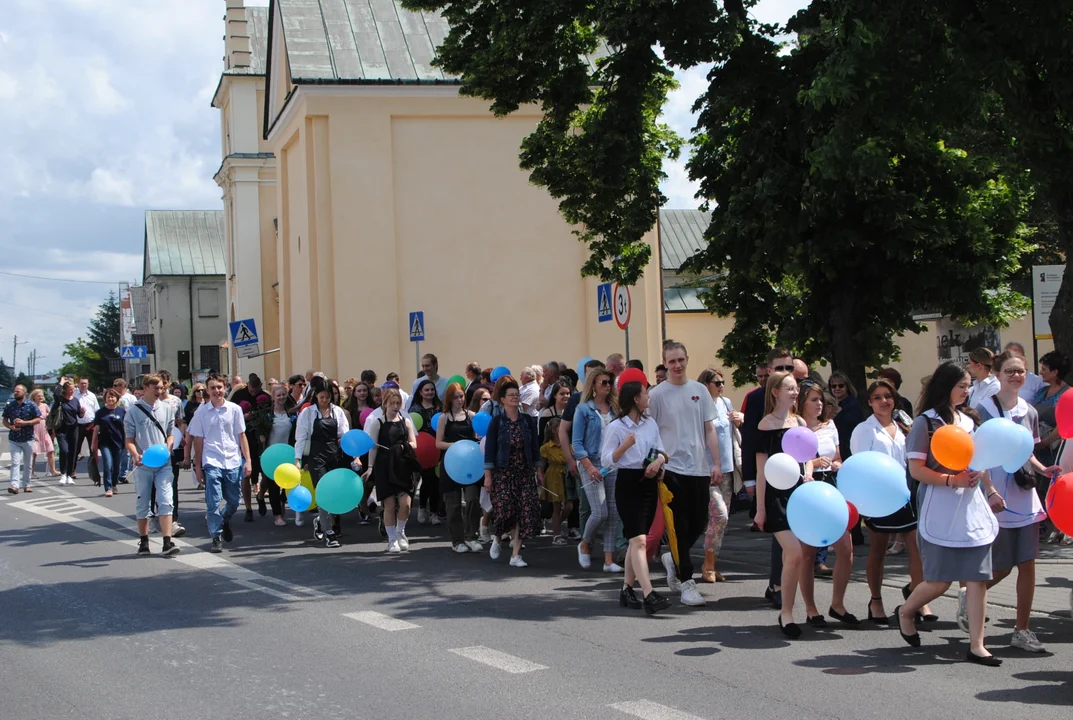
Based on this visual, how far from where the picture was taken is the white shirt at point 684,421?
31.1 feet

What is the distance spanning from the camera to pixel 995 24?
10.8m

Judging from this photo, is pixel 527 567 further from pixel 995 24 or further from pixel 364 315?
pixel 364 315

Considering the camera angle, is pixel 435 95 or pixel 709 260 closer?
pixel 709 260

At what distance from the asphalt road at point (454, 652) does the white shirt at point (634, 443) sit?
1086 mm

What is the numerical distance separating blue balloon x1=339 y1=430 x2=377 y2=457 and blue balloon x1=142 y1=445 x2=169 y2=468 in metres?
1.85

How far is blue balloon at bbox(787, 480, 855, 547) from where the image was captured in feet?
25.1

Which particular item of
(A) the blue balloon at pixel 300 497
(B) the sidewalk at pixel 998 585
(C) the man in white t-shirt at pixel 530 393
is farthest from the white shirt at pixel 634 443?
(A) the blue balloon at pixel 300 497

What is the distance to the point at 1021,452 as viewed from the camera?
289 inches

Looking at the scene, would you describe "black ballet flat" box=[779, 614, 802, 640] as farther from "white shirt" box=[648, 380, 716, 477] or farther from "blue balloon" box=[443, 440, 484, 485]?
"blue balloon" box=[443, 440, 484, 485]

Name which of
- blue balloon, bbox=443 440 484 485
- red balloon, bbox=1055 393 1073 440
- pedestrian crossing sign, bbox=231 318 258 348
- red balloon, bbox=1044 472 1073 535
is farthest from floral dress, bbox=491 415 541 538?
pedestrian crossing sign, bbox=231 318 258 348

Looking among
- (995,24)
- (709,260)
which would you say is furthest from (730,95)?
(995,24)

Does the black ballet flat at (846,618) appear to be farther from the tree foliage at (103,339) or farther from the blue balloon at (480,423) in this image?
the tree foliage at (103,339)

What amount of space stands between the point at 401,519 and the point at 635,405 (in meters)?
4.43

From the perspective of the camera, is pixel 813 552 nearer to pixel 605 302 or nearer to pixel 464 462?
pixel 464 462
